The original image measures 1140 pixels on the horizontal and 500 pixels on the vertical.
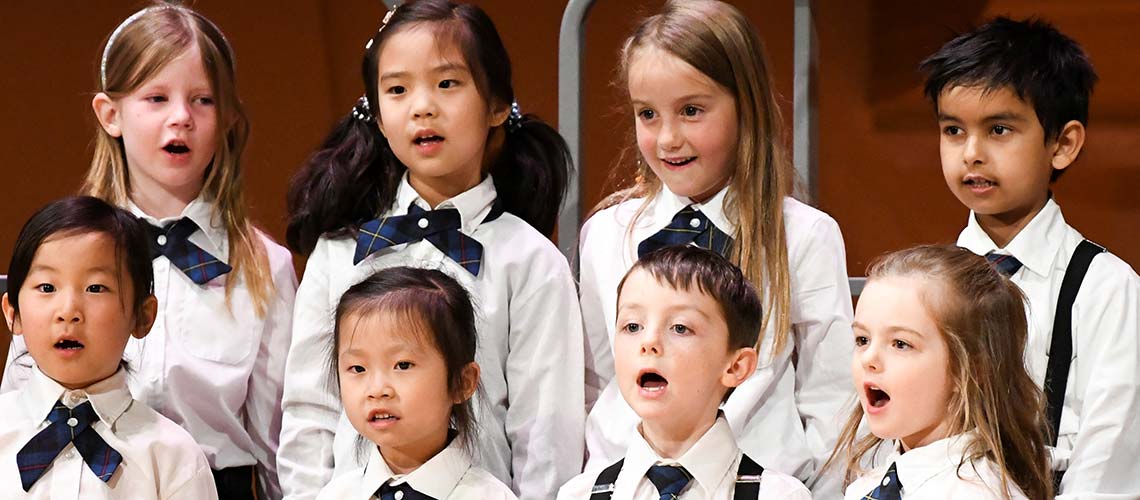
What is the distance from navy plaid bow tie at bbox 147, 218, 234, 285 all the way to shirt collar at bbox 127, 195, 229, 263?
0.02 meters

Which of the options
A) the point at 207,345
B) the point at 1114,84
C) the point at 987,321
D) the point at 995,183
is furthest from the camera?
the point at 1114,84

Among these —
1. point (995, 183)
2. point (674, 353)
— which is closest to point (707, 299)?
point (674, 353)

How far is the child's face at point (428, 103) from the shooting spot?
270 centimetres

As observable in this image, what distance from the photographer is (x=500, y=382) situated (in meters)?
2.66

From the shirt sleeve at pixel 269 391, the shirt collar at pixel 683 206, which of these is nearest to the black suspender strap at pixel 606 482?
the shirt collar at pixel 683 206

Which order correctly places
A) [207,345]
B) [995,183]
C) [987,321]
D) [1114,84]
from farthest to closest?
[1114,84] → [207,345] → [995,183] → [987,321]

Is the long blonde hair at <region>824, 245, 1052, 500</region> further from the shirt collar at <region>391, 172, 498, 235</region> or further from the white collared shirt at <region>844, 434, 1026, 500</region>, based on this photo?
the shirt collar at <region>391, 172, 498, 235</region>

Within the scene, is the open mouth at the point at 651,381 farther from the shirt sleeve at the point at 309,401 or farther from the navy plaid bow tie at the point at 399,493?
the shirt sleeve at the point at 309,401

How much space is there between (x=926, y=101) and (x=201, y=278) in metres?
1.82

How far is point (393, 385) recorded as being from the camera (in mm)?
2389

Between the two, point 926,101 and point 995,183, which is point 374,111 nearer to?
point 995,183

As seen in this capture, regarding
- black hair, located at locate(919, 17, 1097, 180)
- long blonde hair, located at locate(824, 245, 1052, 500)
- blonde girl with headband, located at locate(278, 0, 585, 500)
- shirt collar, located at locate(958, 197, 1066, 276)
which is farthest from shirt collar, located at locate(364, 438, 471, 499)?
black hair, located at locate(919, 17, 1097, 180)

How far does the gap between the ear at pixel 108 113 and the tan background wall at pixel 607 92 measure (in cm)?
63

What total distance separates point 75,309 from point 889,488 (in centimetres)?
135
